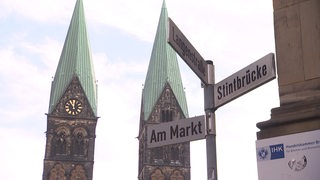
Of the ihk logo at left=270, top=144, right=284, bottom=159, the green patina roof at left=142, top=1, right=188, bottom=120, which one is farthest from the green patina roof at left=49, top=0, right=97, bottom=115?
the ihk logo at left=270, top=144, right=284, bottom=159

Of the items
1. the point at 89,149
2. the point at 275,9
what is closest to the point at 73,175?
the point at 89,149

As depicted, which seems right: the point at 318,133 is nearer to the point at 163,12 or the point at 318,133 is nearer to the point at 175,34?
the point at 175,34

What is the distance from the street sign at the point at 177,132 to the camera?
15.4 ft

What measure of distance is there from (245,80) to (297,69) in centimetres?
81

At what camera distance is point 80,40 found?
5131 centimetres

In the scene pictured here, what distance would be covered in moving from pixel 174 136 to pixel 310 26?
163 cm

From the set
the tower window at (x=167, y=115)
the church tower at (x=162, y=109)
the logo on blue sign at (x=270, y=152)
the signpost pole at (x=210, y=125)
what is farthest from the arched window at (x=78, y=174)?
the signpost pole at (x=210, y=125)

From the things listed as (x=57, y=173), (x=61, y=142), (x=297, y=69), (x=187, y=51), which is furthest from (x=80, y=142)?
(x=187, y=51)

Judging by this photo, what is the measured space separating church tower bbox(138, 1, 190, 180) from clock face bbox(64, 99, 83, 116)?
5.53 m

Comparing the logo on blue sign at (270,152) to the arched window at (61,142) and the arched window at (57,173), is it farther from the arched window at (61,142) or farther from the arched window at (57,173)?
the arched window at (61,142)

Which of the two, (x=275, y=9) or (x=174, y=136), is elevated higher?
(x=275, y=9)

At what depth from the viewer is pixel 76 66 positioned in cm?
4959

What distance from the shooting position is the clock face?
154ft

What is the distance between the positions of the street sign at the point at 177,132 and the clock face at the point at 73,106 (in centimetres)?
4244
